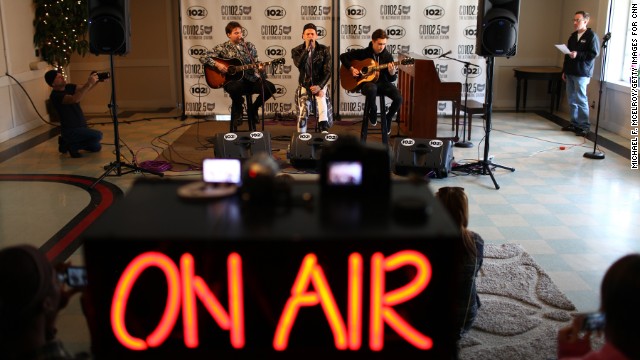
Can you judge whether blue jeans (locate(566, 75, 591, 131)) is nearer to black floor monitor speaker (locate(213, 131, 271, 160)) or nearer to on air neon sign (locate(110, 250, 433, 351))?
black floor monitor speaker (locate(213, 131, 271, 160))

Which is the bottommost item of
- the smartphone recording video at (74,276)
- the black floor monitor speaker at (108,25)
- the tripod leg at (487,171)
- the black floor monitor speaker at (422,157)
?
the tripod leg at (487,171)

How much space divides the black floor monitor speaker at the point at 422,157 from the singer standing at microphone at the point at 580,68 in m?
3.00

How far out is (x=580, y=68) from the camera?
26.2 feet

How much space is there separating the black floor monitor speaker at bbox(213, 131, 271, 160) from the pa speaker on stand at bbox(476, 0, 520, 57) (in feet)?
6.89

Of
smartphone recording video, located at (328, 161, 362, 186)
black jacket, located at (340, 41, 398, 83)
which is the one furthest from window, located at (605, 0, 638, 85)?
smartphone recording video, located at (328, 161, 362, 186)

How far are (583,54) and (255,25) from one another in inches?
168

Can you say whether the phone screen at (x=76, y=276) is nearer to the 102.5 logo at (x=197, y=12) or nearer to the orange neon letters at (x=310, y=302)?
the orange neon letters at (x=310, y=302)

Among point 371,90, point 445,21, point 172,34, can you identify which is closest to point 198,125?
point 172,34

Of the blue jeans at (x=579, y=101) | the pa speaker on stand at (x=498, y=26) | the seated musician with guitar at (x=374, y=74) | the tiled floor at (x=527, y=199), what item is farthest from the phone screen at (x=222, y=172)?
the blue jeans at (x=579, y=101)

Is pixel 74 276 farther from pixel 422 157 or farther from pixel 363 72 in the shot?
pixel 363 72

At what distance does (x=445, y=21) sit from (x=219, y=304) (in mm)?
7940

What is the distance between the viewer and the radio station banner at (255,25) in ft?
29.3

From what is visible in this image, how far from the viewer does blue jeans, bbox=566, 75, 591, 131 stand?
8.08 meters

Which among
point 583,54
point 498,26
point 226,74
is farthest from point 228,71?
point 583,54
